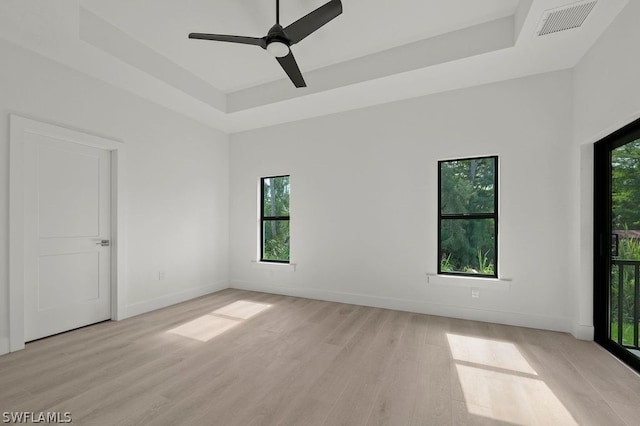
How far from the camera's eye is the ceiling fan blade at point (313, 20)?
211cm

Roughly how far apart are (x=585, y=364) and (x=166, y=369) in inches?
139

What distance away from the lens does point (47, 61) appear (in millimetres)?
2906

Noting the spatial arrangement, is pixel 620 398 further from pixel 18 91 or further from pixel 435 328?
pixel 18 91

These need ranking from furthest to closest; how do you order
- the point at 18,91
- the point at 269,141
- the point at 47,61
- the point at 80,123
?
the point at 269,141, the point at 80,123, the point at 47,61, the point at 18,91

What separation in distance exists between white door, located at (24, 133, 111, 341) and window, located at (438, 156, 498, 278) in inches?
169

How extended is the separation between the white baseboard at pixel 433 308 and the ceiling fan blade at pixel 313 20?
131 inches

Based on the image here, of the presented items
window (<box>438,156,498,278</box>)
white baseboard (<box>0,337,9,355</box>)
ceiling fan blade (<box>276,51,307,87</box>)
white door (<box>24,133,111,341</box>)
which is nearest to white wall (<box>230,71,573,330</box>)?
window (<box>438,156,498,278</box>)

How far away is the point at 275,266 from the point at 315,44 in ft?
10.9

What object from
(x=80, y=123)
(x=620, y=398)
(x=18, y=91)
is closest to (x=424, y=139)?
(x=620, y=398)

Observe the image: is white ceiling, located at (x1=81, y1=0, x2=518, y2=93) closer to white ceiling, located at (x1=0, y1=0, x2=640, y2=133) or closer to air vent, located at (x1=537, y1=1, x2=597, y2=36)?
white ceiling, located at (x1=0, y1=0, x2=640, y2=133)

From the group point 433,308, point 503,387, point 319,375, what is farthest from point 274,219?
point 503,387

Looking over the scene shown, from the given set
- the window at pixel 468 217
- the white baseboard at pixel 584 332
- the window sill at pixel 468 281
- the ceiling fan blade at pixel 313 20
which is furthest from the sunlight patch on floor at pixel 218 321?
the white baseboard at pixel 584 332

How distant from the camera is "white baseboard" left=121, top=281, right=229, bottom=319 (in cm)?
367

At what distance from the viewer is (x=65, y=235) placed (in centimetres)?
311
